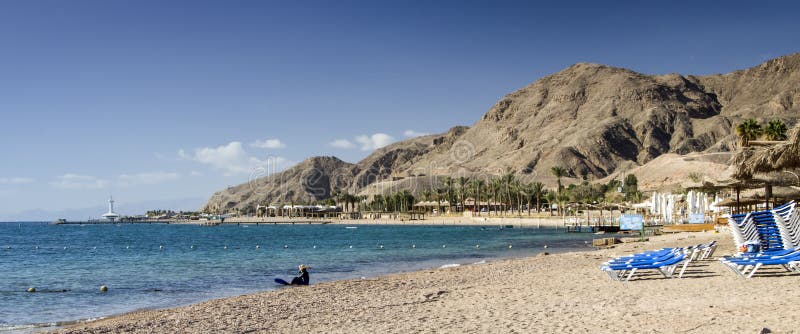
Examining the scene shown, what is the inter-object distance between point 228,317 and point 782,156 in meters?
12.9

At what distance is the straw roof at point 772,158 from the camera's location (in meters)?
14.6

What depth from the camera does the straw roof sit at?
47.8 feet

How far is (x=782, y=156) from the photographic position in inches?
592

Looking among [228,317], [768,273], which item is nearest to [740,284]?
[768,273]

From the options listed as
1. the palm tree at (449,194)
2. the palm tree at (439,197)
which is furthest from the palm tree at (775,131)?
the palm tree at (449,194)

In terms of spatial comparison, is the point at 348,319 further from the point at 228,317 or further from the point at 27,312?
the point at 27,312

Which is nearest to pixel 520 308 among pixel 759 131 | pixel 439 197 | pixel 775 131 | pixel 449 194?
pixel 759 131

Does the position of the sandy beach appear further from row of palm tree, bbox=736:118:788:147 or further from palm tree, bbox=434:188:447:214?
palm tree, bbox=434:188:447:214

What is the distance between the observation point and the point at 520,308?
1109cm

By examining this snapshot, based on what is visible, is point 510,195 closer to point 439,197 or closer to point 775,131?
point 439,197

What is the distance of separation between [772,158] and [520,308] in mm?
8511

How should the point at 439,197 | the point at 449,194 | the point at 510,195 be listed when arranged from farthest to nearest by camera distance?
the point at 439,197 → the point at 449,194 → the point at 510,195

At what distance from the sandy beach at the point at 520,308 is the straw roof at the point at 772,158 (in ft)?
9.03

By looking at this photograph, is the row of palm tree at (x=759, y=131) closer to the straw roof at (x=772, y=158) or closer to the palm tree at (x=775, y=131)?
the palm tree at (x=775, y=131)
